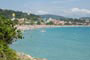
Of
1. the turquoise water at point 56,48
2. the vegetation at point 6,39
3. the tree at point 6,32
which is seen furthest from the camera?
the turquoise water at point 56,48

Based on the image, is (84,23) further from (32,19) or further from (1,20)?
(1,20)

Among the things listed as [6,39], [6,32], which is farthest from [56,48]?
[6,32]

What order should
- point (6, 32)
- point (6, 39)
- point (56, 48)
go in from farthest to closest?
point (56, 48)
point (6, 39)
point (6, 32)

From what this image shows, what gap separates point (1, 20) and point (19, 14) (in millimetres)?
143214

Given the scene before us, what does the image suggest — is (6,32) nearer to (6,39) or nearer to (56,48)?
(6,39)

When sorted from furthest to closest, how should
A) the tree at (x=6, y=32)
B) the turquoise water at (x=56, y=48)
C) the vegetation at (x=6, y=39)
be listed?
the turquoise water at (x=56, y=48) → the tree at (x=6, y=32) → the vegetation at (x=6, y=39)

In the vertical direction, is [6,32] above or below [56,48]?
above

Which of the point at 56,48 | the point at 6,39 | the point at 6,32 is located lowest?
the point at 56,48

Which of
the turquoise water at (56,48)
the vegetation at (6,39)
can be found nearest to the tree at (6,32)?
the vegetation at (6,39)

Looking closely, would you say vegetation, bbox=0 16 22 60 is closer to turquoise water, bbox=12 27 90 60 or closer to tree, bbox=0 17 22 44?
tree, bbox=0 17 22 44

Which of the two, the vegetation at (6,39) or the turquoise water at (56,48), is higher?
the vegetation at (6,39)

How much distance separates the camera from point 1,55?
1237 centimetres

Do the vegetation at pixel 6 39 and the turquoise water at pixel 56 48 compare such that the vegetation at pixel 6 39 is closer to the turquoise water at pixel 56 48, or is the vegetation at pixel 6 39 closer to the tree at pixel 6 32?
the tree at pixel 6 32

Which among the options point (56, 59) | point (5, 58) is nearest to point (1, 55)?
point (5, 58)
